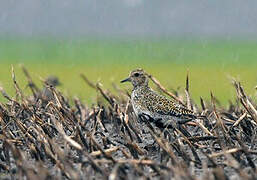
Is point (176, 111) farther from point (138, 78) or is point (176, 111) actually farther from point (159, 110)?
point (138, 78)

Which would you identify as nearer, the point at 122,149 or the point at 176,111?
the point at 122,149

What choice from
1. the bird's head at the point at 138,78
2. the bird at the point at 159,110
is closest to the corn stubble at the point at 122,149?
the bird at the point at 159,110

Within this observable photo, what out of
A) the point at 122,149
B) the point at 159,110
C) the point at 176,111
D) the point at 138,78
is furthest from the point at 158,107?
the point at 122,149

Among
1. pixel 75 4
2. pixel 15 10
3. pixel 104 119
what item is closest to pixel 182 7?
pixel 75 4

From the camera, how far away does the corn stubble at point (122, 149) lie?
3.87 meters

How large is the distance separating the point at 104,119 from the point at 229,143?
2.06 meters

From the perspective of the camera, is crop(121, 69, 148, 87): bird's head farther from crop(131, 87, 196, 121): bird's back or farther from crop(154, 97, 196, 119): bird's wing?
crop(154, 97, 196, 119): bird's wing

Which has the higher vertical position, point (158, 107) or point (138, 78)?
point (138, 78)

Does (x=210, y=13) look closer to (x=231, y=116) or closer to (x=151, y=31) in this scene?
(x=151, y=31)

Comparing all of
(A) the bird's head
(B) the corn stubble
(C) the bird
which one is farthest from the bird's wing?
(A) the bird's head

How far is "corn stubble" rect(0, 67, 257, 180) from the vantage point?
3.87 metres

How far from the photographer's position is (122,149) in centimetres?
430

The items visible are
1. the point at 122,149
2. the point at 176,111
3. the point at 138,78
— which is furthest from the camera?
the point at 138,78

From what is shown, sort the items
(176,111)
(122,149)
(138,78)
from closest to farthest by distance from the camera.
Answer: (122,149), (176,111), (138,78)
